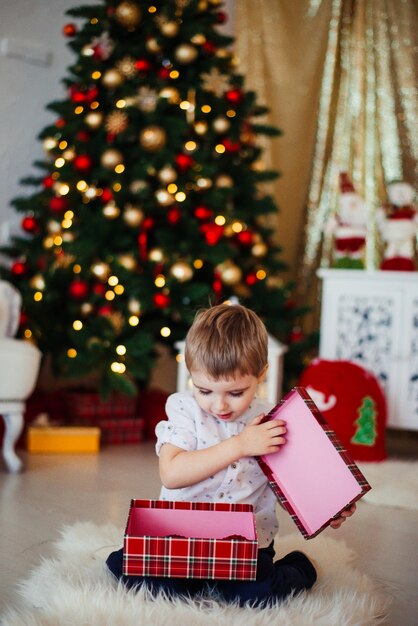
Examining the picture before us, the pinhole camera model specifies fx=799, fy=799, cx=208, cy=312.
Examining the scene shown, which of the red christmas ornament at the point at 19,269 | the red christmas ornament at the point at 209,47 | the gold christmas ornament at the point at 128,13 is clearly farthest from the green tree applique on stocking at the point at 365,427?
the gold christmas ornament at the point at 128,13

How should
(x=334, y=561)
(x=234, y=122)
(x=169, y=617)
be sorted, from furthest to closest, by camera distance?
(x=234, y=122)
(x=334, y=561)
(x=169, y=617)

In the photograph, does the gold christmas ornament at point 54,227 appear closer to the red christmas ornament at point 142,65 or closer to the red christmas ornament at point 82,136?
the red christmas ornament at point 82,136

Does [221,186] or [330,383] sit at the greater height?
[221,186]

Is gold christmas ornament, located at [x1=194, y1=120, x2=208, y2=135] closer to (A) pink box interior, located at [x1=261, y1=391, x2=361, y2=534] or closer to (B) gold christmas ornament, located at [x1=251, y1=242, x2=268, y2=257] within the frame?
(B) gold christmas ornament, located at [x1=251, y1=242, x2=268, y2=257]

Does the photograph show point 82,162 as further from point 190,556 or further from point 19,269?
point 190,556

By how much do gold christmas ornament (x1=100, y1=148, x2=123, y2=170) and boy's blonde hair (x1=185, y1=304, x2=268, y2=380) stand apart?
177 cm

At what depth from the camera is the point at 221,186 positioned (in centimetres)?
327

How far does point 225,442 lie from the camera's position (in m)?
1.46

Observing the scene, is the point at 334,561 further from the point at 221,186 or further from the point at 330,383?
the point at 221,186

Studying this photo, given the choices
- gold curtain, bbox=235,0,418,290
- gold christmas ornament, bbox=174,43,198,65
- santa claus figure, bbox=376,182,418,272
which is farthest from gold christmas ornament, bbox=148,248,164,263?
gold curtain, bbox=235,0,418,290

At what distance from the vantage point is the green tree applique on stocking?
2.91m

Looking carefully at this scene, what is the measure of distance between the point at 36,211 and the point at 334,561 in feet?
6.90

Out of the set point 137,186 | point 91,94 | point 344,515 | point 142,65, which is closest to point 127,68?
point 142,65

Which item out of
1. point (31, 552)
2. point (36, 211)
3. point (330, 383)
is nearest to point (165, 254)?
point (36, 211)
